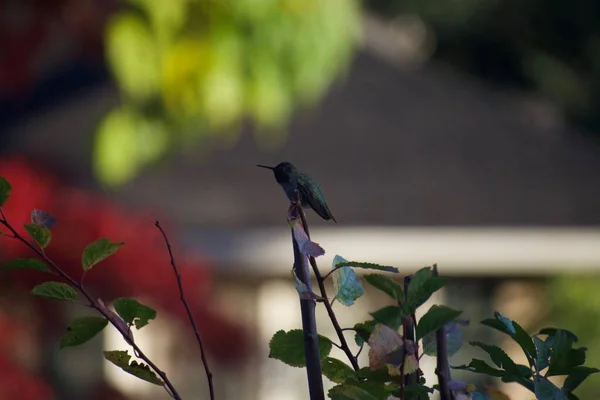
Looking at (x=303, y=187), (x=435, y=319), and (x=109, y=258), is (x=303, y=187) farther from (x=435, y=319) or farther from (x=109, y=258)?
(x=109, y=258)

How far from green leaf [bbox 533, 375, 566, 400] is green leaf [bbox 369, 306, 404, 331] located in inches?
7.7

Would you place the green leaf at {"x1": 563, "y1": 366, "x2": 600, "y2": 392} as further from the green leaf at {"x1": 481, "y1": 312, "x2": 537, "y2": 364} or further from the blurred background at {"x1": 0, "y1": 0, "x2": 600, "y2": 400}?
the blurred background at {"x1": 0, "y1": 0, "x2": 600, "y2": 400}

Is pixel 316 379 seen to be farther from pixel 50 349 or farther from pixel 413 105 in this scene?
pixel 413 105

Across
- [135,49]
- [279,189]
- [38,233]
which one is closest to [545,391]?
[38,233]

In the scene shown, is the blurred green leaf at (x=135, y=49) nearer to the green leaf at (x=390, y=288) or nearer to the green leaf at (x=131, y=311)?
the green leaf at (x=131, y=311)

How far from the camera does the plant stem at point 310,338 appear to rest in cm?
107

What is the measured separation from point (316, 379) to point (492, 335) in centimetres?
915

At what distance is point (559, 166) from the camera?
1038 cm

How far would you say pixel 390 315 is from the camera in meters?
0.94

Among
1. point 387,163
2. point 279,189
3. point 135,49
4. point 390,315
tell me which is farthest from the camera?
point 387,163

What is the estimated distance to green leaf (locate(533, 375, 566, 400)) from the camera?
1063 millimetres

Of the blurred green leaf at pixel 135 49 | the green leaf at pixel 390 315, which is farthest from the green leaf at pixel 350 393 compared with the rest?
the blurred green leaf at pixel 135 49

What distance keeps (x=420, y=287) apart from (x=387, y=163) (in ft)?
30.1

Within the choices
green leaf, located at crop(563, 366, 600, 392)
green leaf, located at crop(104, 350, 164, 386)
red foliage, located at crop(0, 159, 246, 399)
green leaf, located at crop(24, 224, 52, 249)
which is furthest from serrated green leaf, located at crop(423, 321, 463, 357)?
red foliage, located at crop(0, 159, 246, 399)
